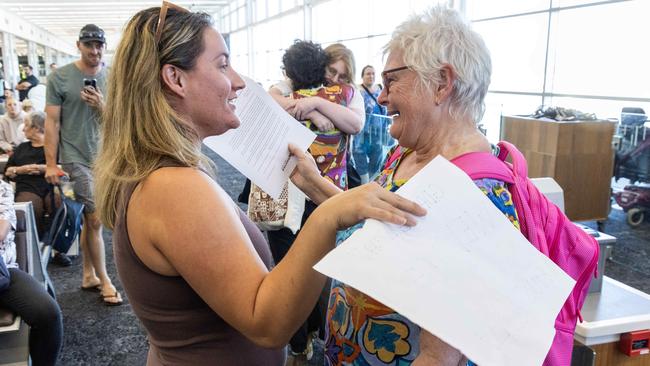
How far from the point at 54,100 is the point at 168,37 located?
263 cm

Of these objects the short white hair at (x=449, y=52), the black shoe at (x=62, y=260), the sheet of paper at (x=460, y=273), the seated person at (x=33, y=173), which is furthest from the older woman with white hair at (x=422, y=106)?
the black shoe at (x=62, y=260)

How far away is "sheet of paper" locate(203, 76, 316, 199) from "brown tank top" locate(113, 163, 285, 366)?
24cm

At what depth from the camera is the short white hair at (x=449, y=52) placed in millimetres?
1089

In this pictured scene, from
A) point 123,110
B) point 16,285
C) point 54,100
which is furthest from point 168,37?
point 54,100

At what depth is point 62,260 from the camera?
14.1 ft

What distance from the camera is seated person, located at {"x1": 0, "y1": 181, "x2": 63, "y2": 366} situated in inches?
89.2

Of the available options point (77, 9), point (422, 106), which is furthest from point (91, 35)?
point (77, 9)

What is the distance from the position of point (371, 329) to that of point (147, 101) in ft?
2.21

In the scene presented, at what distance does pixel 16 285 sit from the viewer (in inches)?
90.5

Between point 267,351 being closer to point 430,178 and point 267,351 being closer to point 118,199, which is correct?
point 118,199

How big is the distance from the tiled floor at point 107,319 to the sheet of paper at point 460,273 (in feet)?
7.22

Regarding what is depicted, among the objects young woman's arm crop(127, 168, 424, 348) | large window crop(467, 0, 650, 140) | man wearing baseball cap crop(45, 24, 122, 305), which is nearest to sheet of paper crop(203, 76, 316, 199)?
young woman's arm crop(127, 168, 424, 348)

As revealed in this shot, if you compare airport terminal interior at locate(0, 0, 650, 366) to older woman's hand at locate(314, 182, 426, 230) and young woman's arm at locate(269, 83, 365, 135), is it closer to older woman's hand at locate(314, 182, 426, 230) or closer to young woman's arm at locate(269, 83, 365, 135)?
older woman's hand at locate(314, 182, 426, 230)

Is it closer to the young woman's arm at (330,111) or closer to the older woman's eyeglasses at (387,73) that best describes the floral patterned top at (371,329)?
the older woman's eyeglasses at (387,73)
